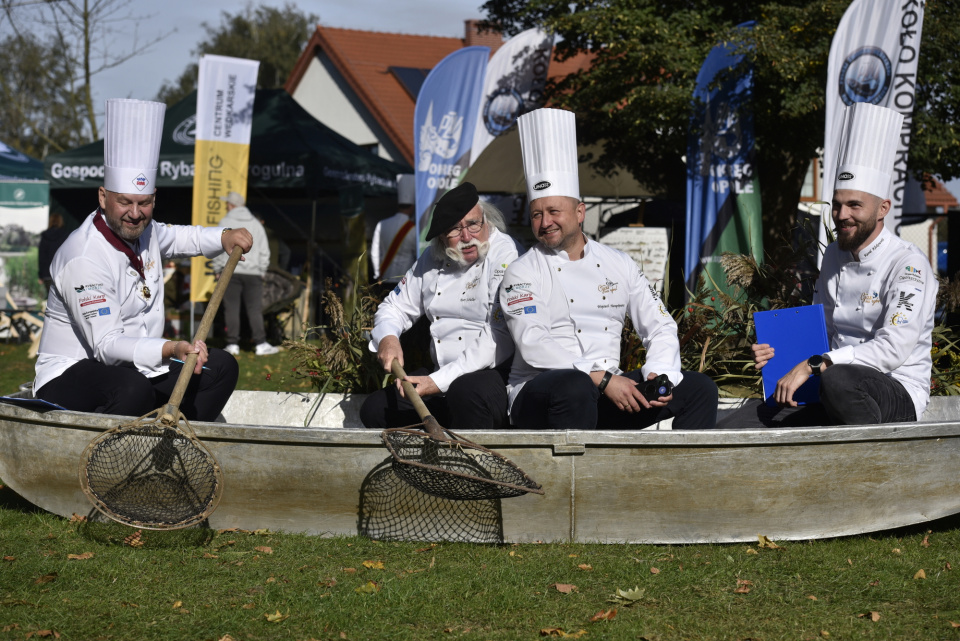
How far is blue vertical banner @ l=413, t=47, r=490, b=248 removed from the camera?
10438 mm

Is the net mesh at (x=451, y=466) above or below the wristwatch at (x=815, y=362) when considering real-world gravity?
below

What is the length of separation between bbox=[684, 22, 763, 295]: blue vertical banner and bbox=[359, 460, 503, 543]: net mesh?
5.95 metres

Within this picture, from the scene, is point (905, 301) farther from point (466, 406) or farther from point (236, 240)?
point (236, 240)

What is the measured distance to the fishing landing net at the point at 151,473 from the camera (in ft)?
13.1

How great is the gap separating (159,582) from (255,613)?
54 cm

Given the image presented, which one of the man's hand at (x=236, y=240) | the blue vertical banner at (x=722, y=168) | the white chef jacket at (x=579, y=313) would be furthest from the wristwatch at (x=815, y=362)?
the blue vertical banner at (x=722, y=168)

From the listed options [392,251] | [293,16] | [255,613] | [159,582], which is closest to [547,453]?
[255,613]

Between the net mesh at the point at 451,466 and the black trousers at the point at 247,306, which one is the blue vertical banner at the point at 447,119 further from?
the net mesh at the point at 451,466

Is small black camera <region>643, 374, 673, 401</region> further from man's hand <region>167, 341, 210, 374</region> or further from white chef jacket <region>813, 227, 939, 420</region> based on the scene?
man's hand <region>167, 341, 210, 374</region>

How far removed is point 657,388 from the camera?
13.6 ft

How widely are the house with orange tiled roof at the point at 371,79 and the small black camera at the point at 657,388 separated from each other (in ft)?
67.4

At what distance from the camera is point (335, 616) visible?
323 cm

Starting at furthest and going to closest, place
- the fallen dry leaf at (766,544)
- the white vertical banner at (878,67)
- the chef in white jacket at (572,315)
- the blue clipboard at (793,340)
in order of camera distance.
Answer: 1. the white vertical banner at (878,67)
2. the blue clipboard at (793,340)
3. the chef in white jacket at (572,315)
4. the fallen dry leaf at (766,544)

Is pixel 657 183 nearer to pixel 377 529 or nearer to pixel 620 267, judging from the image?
pixel 620 267
